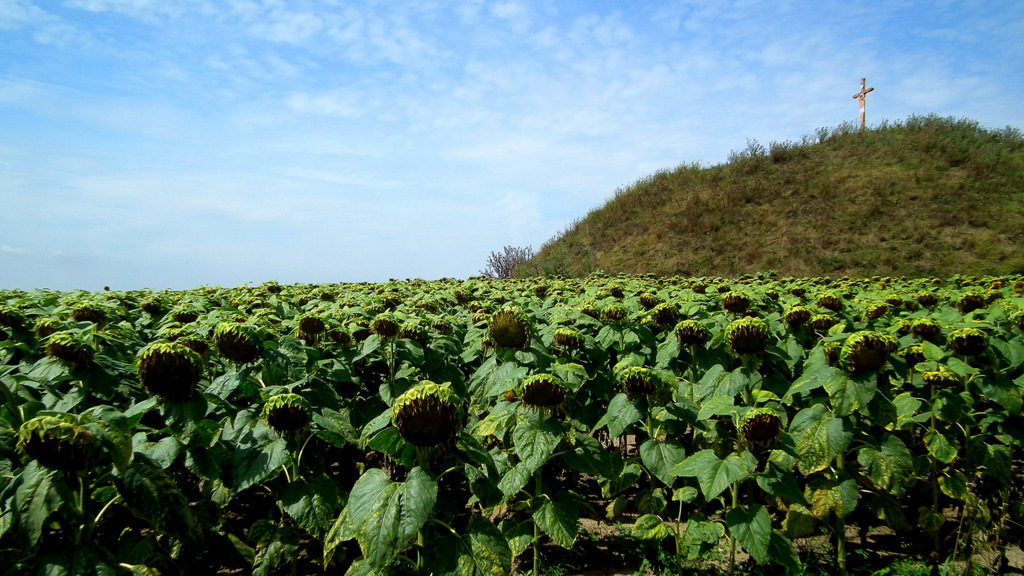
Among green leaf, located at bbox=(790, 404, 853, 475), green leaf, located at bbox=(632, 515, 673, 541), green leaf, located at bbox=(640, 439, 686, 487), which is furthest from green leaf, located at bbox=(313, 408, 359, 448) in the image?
green leaf, located at bbox=(790, 404, 853, 475)

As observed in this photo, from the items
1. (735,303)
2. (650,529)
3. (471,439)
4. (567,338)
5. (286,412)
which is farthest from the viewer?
(735,303)

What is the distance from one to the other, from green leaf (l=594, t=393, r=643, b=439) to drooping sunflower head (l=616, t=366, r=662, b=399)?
0.09 m

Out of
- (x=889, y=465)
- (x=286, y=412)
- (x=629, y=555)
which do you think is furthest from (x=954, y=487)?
(x=286, y=412)

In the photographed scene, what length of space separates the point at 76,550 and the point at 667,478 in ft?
8.31

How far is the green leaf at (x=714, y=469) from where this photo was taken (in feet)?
8.21

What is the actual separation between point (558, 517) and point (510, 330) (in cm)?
112

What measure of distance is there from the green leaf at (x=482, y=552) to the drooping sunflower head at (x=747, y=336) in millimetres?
1791

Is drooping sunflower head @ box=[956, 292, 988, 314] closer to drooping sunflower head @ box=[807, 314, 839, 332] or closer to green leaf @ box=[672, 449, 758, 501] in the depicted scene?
drooping sunflower head @ box=[807, 314, 839, 332]

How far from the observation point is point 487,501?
2396 mm

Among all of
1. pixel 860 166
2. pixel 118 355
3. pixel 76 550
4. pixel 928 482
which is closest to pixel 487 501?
pixel 76 550

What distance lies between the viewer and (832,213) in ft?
93.2

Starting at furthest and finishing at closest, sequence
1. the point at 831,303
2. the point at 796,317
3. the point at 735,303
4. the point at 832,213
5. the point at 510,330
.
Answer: the point at 832,213 → the point at 831,303 → the point at 735,303 → the point at 796,317 → the point at 510,330

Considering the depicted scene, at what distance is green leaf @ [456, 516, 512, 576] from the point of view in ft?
6.66

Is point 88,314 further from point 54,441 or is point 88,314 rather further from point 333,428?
point 54,441
